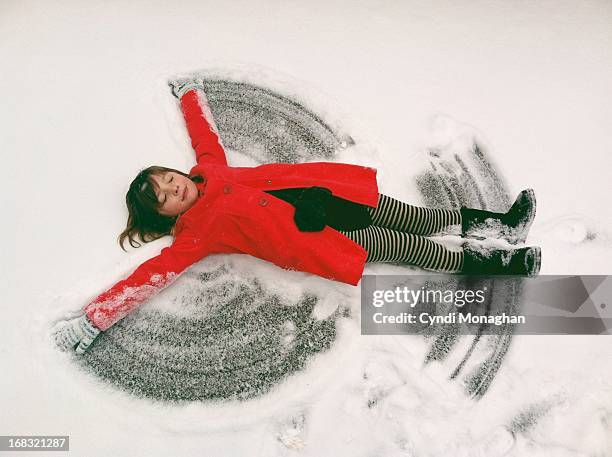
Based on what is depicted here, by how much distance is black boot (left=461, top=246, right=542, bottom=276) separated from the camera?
43.6 inches

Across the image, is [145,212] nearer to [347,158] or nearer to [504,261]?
[347,158]

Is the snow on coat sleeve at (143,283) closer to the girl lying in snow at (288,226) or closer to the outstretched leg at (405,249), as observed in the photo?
the girl lying in snow at (288,226)

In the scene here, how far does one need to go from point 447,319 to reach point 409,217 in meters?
0.23

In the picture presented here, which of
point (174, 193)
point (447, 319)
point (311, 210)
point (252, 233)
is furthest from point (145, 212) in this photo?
point (447, 319)

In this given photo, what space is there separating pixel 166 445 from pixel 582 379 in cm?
82

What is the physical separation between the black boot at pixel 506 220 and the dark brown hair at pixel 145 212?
568mm

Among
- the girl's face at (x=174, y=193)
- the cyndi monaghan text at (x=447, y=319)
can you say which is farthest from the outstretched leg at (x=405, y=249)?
the girl's face at (x=174, y=193)

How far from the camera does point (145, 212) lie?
1.10m

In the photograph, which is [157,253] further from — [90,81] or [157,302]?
[90,81]

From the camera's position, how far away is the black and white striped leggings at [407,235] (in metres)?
1.08

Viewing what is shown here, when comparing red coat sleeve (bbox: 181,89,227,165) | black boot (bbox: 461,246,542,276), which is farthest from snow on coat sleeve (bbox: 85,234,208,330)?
black boot (bbox: 461,246,542,276)

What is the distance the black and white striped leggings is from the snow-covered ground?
0.10m

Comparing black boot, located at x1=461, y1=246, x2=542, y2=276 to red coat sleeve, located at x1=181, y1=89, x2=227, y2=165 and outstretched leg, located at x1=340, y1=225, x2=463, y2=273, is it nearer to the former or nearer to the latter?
outstretched leg, located at x1=340, y1=225, x2=463, y2=273

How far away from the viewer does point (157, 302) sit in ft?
3.72
